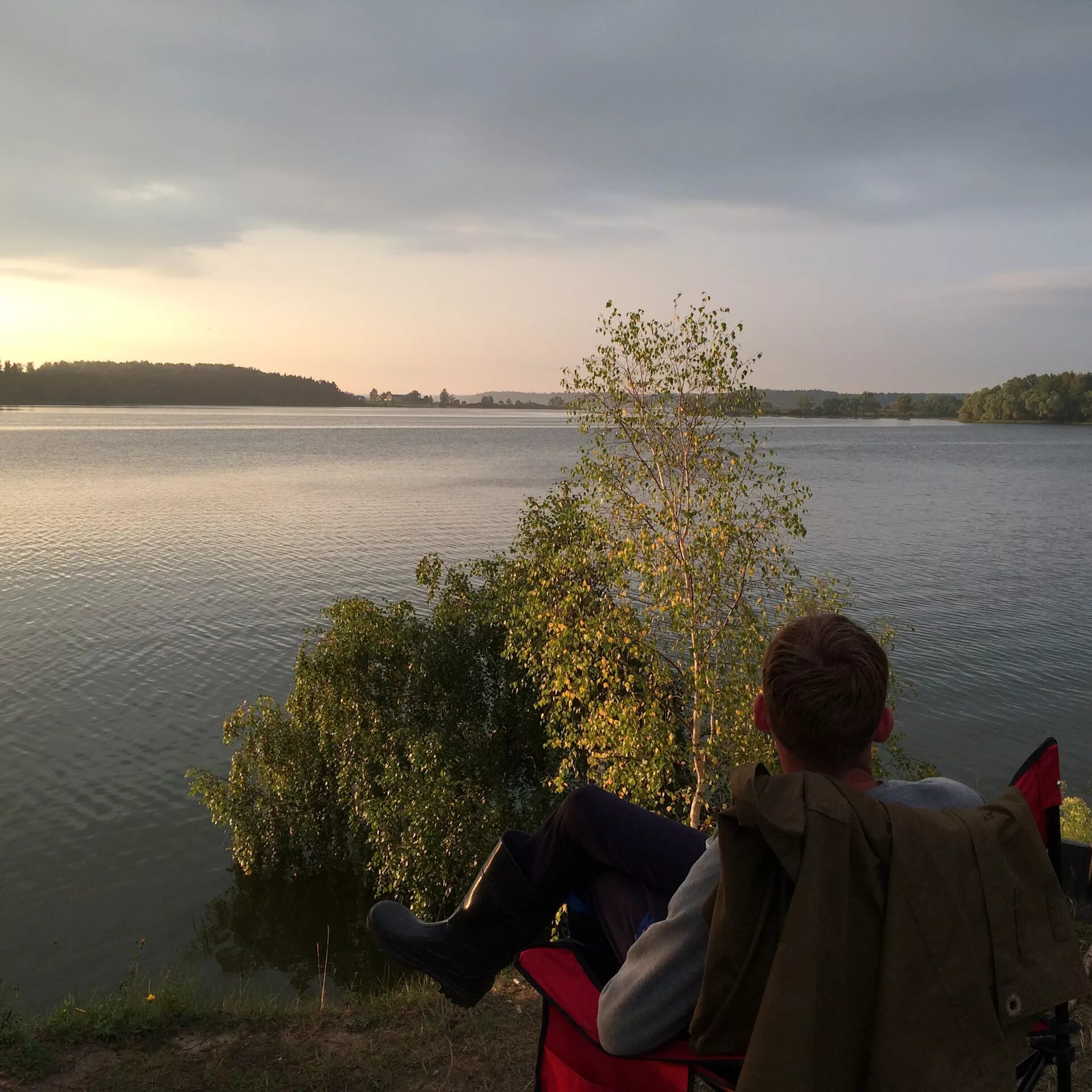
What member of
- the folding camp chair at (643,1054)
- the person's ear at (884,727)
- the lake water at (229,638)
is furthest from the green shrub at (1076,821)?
the person's ear at (884,727)

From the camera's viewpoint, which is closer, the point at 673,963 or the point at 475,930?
the point at 673,963

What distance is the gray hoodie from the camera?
199 centimetres

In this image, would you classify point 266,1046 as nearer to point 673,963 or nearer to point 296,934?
point 673,963

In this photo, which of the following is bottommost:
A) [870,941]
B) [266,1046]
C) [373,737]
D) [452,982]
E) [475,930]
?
[373,737]

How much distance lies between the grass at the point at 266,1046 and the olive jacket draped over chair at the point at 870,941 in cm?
270

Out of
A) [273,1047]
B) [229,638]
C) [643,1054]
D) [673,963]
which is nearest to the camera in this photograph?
[673,963]

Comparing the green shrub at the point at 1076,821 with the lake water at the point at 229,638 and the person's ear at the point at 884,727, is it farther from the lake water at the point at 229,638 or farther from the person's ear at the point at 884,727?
the person's ear at the point at 884,727

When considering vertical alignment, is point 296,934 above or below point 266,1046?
below

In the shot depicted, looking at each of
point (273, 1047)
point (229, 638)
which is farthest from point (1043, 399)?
point (273, 1047)

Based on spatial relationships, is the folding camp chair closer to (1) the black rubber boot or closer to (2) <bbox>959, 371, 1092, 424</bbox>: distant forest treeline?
(1) the black rubber boot

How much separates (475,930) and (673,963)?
1.33m

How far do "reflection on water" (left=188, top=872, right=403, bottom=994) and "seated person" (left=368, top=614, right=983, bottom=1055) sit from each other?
1085 centimetres

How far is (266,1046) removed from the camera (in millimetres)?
4184

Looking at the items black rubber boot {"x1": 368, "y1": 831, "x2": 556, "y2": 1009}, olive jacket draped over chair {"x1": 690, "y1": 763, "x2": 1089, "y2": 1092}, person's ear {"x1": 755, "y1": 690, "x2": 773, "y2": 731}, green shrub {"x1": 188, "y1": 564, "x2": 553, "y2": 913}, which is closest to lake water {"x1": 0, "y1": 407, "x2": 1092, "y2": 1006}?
green shrub {"x1": 188, "y1": 564, "x2": 553, "y2": 913}
